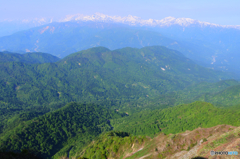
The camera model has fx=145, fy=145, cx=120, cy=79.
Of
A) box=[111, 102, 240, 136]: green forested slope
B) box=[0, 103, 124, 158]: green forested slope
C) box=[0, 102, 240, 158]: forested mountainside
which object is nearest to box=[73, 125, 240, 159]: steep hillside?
box=[0, 102, 240, 158]: forested mountainside

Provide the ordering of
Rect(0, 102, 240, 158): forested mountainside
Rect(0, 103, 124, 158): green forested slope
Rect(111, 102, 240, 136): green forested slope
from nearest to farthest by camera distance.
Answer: Rect(0, 102, 240, 158): forested mountainside
Rect(0, 103, 124, 158): green forested slope
Rect(111, 102, 240, 136): green forested slope

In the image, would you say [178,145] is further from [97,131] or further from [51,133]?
[97,131]

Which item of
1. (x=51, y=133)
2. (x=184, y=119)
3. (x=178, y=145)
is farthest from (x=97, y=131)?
(x=178, y=145)

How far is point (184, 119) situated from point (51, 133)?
145 m

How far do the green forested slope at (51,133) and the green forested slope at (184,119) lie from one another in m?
47.1

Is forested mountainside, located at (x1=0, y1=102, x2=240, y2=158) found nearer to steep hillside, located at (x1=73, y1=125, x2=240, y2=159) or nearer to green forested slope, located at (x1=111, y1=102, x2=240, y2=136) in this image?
green forested slope, located at (x1=111, y1=102, x2=240, y2=136)

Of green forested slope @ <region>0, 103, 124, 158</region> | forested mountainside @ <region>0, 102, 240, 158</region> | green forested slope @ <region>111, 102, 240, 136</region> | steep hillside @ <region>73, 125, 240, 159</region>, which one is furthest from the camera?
green forested slope @ <region>111, 102, 240, 136</region>

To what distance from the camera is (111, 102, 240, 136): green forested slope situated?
5470 inches

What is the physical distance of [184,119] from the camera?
164 meters

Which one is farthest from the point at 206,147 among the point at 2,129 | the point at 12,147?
the point at 2,129

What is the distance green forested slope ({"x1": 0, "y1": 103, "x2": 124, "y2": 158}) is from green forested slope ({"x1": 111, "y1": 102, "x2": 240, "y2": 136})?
4708 cm

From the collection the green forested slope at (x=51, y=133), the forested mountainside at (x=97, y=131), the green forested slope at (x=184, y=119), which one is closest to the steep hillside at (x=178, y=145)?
the forested mountainside at (x=97, y=131)

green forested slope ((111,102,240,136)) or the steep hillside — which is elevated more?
the steep hillside

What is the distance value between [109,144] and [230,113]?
118m
